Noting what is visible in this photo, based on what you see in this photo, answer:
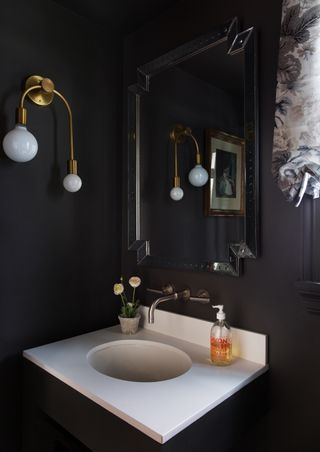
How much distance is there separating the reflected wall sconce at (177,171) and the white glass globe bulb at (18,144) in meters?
0.58

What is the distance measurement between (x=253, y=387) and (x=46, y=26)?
1547mm

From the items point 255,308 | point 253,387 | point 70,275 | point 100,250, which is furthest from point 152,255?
point 253,387

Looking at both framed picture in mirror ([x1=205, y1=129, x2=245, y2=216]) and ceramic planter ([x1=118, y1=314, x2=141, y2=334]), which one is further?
ceramic planter ([x1=118, y1=314, x2=141, y2=334])

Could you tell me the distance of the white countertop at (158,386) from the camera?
2.59 ft

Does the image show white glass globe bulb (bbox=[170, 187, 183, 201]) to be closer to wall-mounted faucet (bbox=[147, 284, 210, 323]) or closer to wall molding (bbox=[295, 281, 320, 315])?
wall-mounted faucet (bbox=[147, 284, 210, 323])

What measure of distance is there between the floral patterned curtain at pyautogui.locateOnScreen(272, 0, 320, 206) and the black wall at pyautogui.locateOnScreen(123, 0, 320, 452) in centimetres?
11

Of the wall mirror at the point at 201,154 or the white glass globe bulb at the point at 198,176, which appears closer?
the wall mirror at the point at 201,154

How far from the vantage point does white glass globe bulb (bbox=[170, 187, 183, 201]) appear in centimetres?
138

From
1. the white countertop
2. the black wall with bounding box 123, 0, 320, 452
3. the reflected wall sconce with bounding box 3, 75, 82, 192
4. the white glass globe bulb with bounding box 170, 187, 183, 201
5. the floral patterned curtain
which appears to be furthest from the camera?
the white glass globe bulb with bounding box 170, 187, 183, 201

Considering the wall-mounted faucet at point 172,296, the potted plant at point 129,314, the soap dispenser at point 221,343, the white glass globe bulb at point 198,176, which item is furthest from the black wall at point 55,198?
the soap dispenser at point 221,343

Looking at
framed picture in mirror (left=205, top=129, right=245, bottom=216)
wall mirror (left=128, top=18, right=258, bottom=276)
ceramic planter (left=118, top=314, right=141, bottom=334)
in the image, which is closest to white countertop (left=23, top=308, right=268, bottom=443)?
ceramic planter (left=118, top=314, right=141, bottom=334)

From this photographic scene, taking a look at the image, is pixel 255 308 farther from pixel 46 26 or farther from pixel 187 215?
pixel 46 26

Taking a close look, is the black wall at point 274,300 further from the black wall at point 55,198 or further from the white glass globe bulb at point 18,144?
the white glass globe bulb at point 18,144

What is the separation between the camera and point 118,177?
162cm
